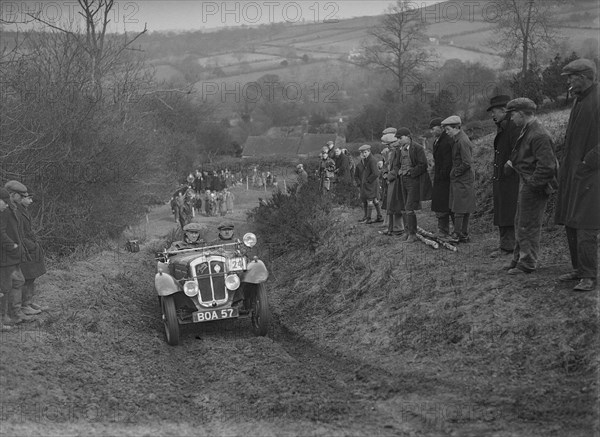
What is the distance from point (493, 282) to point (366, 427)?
3.37 metres

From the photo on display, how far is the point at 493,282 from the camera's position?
852cm

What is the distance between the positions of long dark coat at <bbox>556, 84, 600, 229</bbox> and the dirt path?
8.92 ft

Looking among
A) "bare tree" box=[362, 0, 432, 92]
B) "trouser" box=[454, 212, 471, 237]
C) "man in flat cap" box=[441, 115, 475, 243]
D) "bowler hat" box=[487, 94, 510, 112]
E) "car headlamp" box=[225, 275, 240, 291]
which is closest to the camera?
"bowler hat" box=[487, 94, 510, 112]

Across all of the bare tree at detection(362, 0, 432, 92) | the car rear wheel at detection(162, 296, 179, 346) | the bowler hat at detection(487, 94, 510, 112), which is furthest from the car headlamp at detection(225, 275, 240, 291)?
the bare tree at detection(362, 0, 432, 92)

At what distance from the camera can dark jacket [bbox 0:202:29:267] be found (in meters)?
8.95

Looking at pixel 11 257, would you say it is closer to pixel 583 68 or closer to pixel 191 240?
pixel 191 240

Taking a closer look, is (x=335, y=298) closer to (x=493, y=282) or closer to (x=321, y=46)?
(x=493, y=282)

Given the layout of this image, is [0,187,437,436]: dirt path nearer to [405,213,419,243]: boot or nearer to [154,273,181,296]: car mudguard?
[154,273,181,296]: car mudguard

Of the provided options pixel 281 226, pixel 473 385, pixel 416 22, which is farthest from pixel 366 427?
pixel 416 22

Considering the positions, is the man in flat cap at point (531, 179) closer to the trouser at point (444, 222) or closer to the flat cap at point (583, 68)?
the flat cap at point (583, 68)

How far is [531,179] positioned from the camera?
8250 millimetres

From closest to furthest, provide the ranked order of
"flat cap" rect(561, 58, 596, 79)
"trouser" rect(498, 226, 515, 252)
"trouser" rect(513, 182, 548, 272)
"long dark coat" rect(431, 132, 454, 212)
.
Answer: "flat cap" rect(561, 58, 596, 79)
"trouser" rect(513, 182, 548, 272)
"trouser" rect(498, 226, 515, 252)
"long dark coat" rect(431, 132, 454, 212)

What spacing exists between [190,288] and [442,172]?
4.67 m

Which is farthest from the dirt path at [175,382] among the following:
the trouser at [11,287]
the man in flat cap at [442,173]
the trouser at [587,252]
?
the man in flat cap at [442,173]
